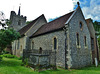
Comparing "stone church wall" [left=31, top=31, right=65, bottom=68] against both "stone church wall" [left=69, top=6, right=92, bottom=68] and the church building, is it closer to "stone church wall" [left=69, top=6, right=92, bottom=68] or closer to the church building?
the church building

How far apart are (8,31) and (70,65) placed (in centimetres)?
948

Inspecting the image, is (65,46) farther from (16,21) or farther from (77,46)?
(16,21)

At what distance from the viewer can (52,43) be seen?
1214cm

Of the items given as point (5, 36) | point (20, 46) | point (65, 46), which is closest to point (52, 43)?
point (65, 46)

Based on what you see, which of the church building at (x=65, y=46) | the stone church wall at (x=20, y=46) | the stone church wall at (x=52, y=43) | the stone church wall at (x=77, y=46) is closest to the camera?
the church building at (x=65, y=46)

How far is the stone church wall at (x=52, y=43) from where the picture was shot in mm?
10427

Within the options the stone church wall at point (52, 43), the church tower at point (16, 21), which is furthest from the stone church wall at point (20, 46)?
the church tower at point (16, 21)

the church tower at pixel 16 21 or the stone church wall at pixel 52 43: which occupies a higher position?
the church tower at pixel 16 21

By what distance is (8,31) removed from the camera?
425 inches

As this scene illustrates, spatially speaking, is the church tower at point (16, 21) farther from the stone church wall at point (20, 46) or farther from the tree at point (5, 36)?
the tree at point (5, 36)

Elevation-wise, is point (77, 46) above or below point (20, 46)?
above

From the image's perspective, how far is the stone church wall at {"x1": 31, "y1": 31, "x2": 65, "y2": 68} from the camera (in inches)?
411

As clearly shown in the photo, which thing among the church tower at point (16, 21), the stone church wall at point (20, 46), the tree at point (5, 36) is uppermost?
the church tower at point (16, 21)

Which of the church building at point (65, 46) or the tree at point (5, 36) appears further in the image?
the tree at point (5, 36)
